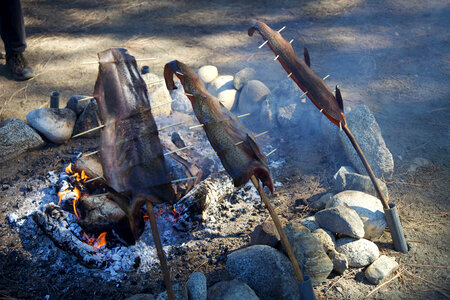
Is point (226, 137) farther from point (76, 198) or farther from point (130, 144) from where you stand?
point (76, 198)

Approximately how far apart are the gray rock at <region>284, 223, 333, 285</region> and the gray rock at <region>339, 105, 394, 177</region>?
1.60 metres

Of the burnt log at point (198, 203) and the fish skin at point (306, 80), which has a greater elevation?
the fish skin at point (306, 80)

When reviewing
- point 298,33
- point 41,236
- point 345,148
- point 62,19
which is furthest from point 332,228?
point 62,19

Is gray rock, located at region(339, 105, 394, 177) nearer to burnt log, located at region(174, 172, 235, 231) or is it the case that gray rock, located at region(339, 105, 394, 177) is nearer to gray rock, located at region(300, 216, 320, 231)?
gray rock, located at region(300, 216, 320, 231)

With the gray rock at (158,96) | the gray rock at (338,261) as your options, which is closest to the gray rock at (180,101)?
the gray rock at (158,96)

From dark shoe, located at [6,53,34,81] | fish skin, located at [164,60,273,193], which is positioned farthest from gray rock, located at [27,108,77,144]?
fish skin, located at [164,60,273,193]

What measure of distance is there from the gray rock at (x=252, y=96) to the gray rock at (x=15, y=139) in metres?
2.92

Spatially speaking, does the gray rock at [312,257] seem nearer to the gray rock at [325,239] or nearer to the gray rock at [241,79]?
the gray rock at [325,239]

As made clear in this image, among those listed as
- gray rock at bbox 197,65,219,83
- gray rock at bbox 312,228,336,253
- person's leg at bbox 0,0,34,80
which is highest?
person's leg at bbox 0,0,34,80

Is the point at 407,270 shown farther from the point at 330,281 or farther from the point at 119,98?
the point at 119,98

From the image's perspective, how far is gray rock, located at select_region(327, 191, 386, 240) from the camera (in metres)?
3.51

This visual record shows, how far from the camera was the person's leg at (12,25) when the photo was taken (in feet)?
18.9

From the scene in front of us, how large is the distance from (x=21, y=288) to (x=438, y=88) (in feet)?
21.4

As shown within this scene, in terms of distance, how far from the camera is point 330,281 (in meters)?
3.17
